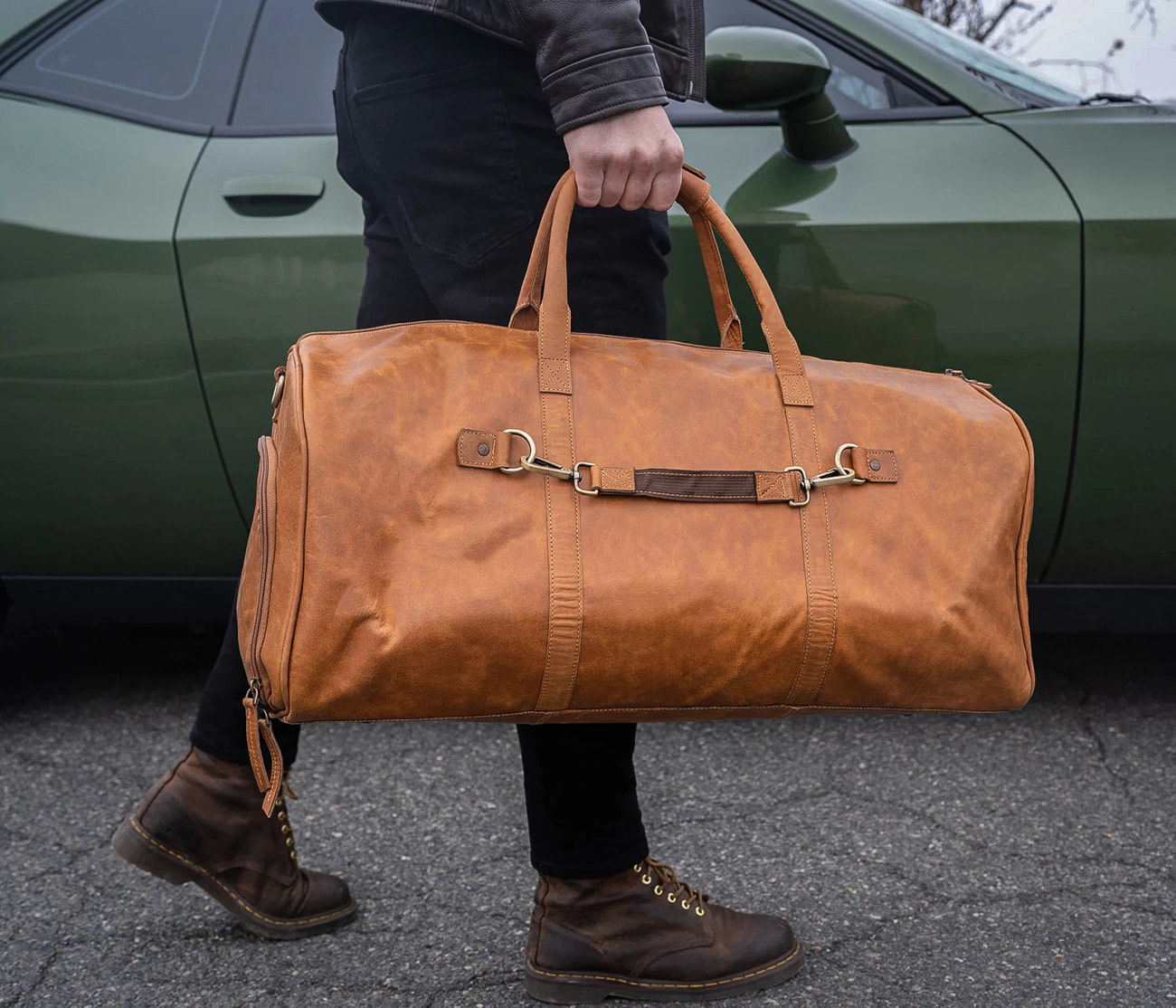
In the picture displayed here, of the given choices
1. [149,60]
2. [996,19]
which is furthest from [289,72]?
[996,19]

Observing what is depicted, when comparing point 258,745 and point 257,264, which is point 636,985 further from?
point 257,264

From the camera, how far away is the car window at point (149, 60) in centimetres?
201

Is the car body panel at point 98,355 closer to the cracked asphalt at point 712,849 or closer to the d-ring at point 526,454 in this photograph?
the cracked asphalt at point 712,849

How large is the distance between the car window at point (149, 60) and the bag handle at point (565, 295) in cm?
112

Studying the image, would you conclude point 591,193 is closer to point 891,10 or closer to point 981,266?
point 981,266

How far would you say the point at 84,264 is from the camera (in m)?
1.88

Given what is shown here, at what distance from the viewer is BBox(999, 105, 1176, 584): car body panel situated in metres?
1.79

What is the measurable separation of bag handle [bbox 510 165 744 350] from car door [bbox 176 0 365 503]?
27.8 inches

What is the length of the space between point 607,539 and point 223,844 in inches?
28.3

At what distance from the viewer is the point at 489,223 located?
1192 millimetres

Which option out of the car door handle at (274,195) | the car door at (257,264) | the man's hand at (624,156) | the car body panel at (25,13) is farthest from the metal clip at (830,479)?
the car body panel at (25,13)

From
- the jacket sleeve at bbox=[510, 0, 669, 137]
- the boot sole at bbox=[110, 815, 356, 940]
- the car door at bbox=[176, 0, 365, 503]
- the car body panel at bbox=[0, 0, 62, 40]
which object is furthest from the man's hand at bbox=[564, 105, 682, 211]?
the car body panel at bbox=[0, 0, 62, 40]

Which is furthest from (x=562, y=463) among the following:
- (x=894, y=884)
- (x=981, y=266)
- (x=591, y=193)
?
(x=981, y=266)

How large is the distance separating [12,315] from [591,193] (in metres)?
1.24
